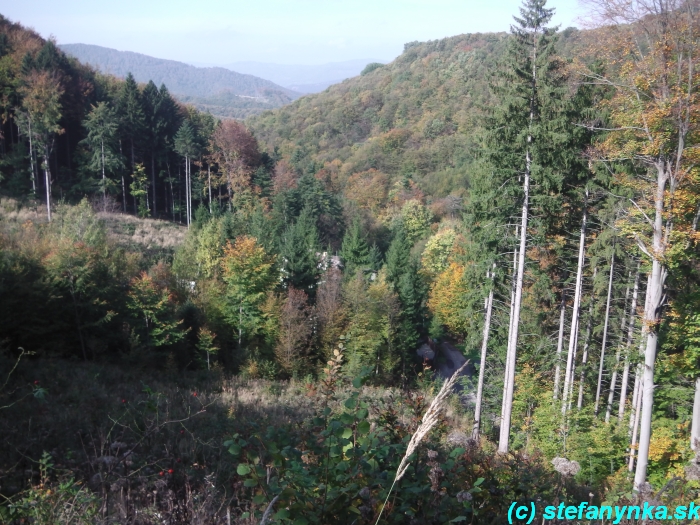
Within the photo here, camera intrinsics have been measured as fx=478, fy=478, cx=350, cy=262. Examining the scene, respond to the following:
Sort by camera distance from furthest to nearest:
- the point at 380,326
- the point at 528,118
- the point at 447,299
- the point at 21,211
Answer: the point at 447,299
the point at 21,211
the point at 380,326
the point at 528,118

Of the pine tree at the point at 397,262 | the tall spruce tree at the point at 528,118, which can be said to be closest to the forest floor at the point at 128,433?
the tall spruce tree at the point at 528,118

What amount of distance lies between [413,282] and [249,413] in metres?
19.3

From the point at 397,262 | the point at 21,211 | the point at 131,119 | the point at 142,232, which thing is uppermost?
the point at 131,119

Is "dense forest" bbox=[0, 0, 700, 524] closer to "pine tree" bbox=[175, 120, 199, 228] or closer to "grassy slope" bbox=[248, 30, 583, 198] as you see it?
"pine tree" bbox=[175, 120, 199, 228]

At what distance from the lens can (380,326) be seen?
931 inches

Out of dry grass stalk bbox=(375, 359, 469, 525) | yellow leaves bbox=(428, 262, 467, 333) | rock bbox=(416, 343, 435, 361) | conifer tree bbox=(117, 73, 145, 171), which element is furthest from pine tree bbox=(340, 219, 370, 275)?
dry grass stalk bbox=(375, 359, 469, 525)

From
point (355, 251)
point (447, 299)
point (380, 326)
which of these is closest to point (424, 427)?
point (380, 326)

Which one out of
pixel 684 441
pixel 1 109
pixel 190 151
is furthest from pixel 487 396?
pixel 1 109

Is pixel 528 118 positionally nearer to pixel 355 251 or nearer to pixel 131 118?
pixel 355 251

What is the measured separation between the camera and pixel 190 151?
1548 inches

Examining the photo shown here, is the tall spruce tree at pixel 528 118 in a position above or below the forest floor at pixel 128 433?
above

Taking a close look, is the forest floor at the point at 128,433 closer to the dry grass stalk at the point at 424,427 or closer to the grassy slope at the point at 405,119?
the dry grass stalk at the point at 424,427

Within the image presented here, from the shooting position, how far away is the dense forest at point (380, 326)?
325 cm

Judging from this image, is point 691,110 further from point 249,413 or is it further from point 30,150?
point 30,150
